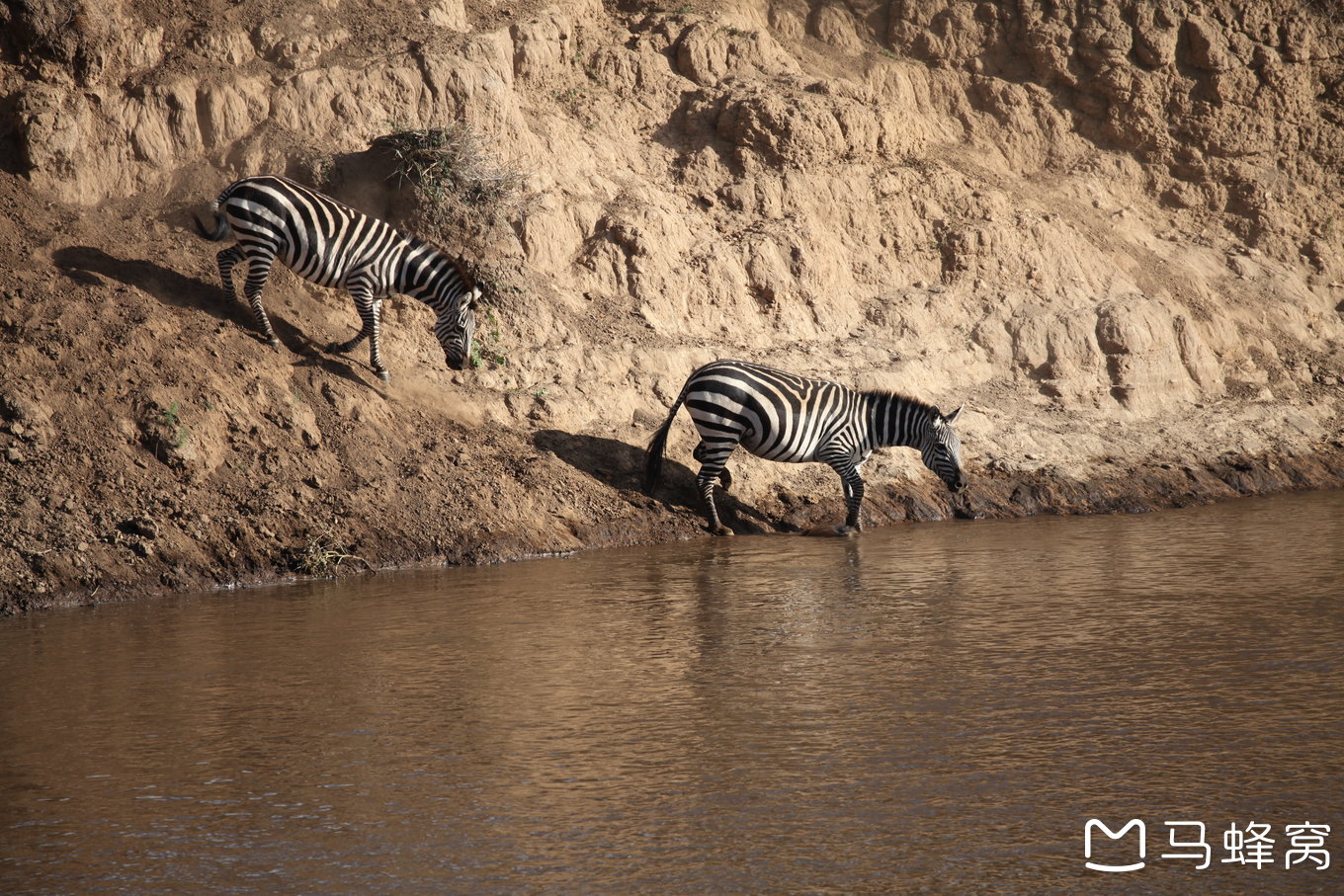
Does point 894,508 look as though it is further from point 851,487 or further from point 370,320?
point 370,320

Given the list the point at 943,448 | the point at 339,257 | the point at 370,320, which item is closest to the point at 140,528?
the point at 370,320

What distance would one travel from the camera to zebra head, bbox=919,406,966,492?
508 inches

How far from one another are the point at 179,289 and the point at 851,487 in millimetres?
6952

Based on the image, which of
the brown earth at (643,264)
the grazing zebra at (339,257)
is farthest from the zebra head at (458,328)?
the brown earth at (643,264)

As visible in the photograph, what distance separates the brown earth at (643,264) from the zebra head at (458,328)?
290 millimetres

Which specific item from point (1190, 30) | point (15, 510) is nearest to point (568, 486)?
point (15, 510)

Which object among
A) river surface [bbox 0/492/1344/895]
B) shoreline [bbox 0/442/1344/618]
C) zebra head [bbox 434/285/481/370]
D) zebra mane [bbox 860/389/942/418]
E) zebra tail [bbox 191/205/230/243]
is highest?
zebra tail [bbox 191/205/230/243]

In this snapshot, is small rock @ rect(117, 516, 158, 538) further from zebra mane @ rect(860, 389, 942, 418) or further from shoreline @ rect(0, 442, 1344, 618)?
A: zebra mane @ rect(860, 389, 942, 418)

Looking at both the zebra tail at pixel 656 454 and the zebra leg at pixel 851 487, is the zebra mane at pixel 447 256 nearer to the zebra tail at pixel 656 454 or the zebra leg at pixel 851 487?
the zebra tail at pixel 656 454

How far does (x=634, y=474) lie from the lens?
12773mm

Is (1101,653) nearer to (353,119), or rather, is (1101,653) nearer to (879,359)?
(879,359)

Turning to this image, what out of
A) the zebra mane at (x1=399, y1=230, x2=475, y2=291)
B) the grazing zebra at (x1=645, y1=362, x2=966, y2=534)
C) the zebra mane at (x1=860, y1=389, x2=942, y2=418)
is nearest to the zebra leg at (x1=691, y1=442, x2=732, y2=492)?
the grazing zebra at (x1=645, y1=362, x2=966, y2=534)

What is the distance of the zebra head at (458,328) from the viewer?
12.8m

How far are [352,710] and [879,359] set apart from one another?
10037 millimetres
